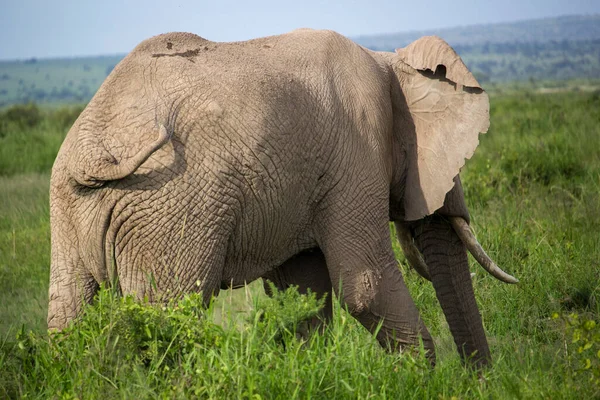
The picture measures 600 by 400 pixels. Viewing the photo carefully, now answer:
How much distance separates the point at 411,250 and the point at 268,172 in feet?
5.19

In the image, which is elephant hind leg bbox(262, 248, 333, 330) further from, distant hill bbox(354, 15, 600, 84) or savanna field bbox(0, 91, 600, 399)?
distant hill bbox(354, 15, 600, 84)

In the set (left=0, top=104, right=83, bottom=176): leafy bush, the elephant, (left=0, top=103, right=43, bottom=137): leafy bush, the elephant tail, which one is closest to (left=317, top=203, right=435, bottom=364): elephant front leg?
the elephant

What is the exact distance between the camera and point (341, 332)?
3785 millimetres

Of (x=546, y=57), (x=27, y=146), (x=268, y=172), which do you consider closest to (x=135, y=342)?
(x=268, y=172)

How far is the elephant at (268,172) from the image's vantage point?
12.8 ft

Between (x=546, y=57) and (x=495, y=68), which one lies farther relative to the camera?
(x=546, y=57)

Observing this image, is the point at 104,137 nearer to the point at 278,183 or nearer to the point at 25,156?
the point at 278,183

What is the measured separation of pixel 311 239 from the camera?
4.55 metres

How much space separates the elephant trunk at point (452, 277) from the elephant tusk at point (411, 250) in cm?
10

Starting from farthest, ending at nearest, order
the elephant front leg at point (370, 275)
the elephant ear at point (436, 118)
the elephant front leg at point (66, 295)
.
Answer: the elephant ear at point (436, 118) → the elephant front leg at point (370, 275) → the elephant front leg at point (66, 295)

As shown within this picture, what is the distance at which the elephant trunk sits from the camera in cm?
516

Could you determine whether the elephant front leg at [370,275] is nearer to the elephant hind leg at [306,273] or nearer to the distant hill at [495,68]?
the elephant hind leg at [306,273]

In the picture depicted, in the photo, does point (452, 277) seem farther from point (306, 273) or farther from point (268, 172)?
point (268, 172)

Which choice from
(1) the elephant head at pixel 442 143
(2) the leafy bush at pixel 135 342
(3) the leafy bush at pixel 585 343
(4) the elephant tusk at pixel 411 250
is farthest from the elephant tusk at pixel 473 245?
(2) the leafy bush at pixel 135 342
